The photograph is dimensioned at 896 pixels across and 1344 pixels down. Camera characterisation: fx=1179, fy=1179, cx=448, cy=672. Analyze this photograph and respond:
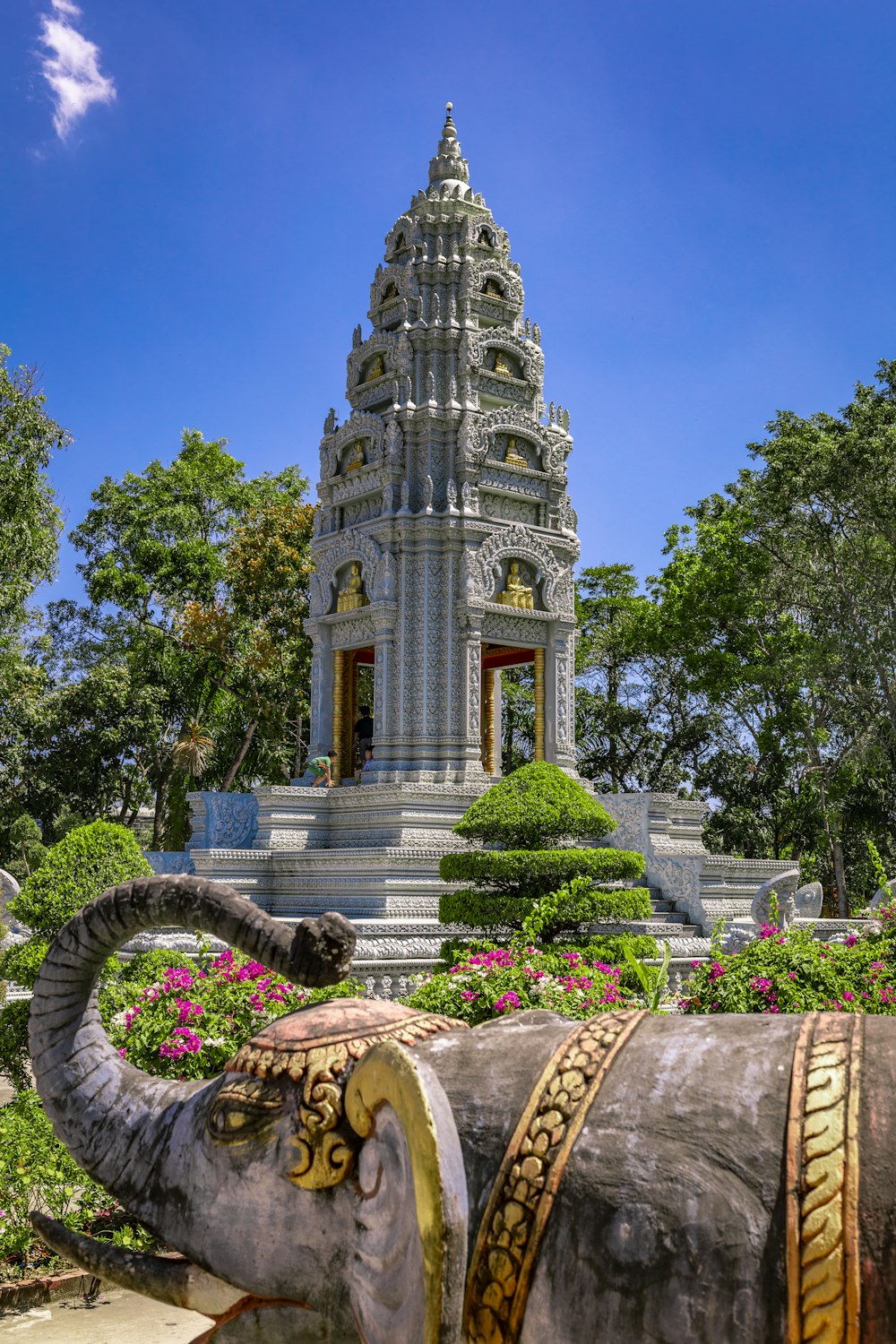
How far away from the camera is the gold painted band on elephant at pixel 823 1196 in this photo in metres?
1.47

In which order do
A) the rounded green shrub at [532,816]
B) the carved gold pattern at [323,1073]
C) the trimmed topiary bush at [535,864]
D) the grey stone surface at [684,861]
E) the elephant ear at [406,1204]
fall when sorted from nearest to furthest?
the elephant ear at [406,1204] < the carved gold pattern at [323,1073] < the trimmed topiary bush at [535,864] < the rounded green shrub at [532,816] < the grey stone surface at [684,861]

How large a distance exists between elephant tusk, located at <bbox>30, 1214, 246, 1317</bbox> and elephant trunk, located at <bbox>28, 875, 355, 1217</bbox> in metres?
0.11

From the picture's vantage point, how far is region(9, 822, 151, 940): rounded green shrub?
7.58 m

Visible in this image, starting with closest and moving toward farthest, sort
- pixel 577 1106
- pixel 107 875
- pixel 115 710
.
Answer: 1. pixel 577 1106
2. pixel 107 875
3. pixel 115 710

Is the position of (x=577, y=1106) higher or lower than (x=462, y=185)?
lower

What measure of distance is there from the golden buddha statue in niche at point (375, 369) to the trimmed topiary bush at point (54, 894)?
14.4 metres

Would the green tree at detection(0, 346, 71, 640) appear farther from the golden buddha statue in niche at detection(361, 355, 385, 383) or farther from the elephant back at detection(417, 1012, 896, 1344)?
the elephant back at detection(417, 1012, 896, 1344)

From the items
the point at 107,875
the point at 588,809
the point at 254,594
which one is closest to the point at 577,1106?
the point at 107,875

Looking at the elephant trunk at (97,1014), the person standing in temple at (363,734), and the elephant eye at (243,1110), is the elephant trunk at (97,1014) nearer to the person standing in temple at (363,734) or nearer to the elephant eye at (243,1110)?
the elephant eye at (243,1110)

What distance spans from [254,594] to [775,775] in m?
13.2

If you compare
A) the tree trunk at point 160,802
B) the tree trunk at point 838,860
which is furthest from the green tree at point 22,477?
the tree trunk at point 838,860

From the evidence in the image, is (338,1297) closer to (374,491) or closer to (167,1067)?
(167,1067)

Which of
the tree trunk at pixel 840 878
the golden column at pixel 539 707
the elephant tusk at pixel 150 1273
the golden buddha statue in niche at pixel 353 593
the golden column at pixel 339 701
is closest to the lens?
the elephant tusk at pixel 150 1273

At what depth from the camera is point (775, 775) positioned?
92.0 ft
